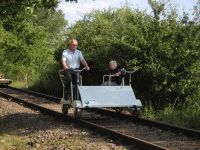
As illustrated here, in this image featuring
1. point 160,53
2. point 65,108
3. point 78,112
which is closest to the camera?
point 78,112

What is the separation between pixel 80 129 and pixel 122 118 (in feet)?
8.05

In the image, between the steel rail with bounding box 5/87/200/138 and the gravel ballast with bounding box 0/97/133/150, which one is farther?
the steel rail with bounding box 5/87/200/138

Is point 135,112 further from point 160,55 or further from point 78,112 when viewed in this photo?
point 160,55

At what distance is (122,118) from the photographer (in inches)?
606

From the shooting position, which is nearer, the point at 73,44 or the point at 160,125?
the point at 160,125

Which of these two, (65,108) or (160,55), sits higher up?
(160,55)

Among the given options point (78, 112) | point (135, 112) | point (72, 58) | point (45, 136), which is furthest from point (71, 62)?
point (45, 136)

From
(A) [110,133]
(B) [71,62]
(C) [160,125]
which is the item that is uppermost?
(B) [71,62]

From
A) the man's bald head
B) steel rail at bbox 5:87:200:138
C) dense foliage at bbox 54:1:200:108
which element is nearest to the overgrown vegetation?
dense foliage at bbox 54:1:200:108

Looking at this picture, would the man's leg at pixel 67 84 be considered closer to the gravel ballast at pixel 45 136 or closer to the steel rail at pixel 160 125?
the gravel ballast at pixel 45 136

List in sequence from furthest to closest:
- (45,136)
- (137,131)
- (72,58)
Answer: (72,58), (137,131), (45,136)

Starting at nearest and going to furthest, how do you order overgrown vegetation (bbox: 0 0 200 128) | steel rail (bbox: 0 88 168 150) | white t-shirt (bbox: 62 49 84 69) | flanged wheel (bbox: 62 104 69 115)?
steel rail (bbox: 0 88 168 150), white t-shirt (bbox: 62 49 84 69), flanged wheel (bbox: 62 104 69 115), overgrown vegetation (bbox: 0 0 200 128)

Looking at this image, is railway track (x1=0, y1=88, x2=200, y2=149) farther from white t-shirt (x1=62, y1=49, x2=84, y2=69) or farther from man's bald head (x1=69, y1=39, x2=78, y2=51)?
man's bald head (x1=69, y1=39, x2=78, y2=51)

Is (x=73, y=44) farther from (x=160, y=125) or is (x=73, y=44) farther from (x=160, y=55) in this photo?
(x=160, y=55)
